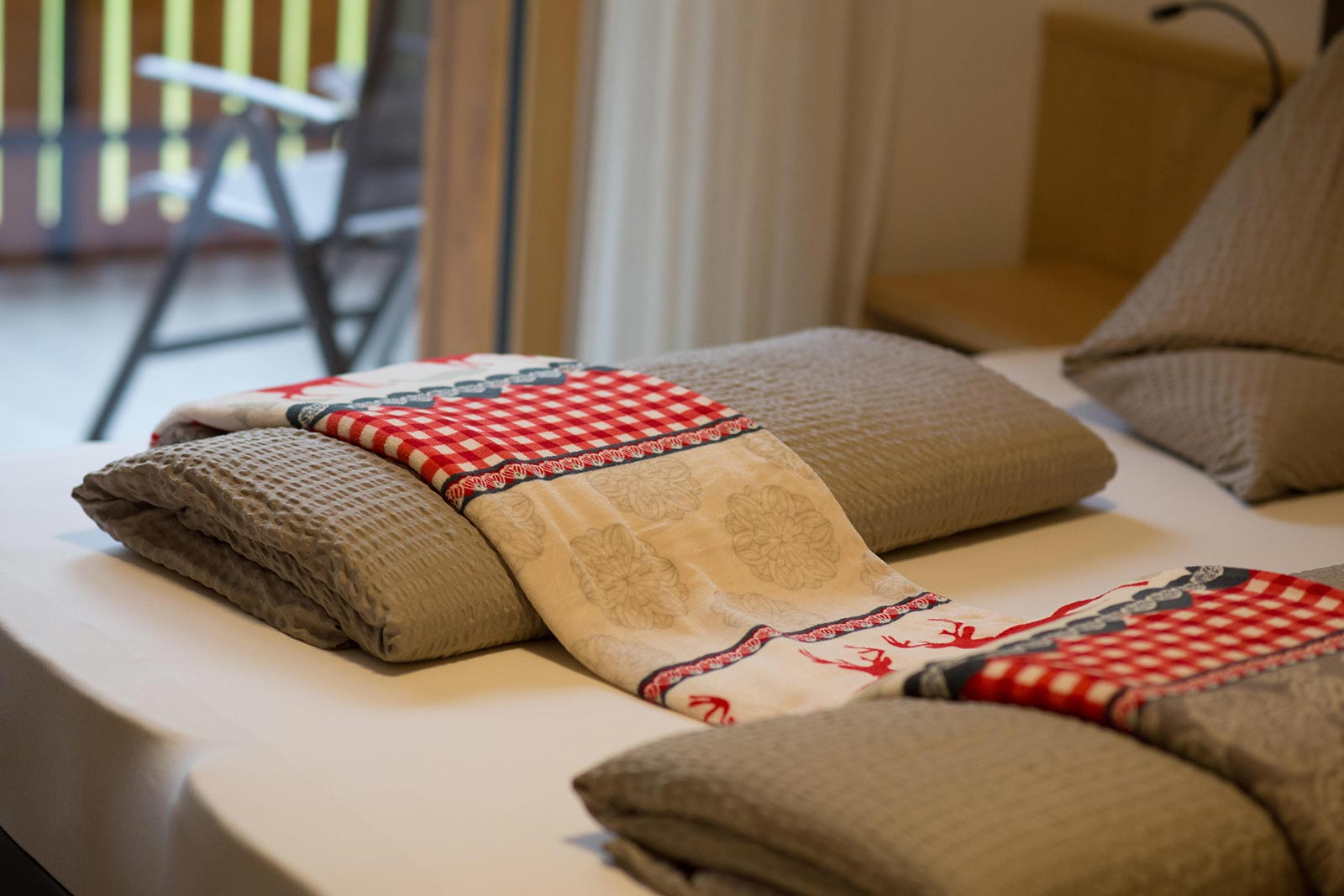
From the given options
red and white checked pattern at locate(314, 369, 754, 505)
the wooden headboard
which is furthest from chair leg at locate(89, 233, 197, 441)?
the wooden headboard

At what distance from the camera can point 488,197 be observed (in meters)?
2.50

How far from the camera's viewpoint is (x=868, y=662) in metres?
1.03

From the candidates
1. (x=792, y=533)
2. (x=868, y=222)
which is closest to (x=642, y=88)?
(x=868, y=222)

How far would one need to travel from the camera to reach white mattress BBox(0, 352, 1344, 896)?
2.63 feet

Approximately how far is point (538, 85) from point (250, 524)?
60.0 inches

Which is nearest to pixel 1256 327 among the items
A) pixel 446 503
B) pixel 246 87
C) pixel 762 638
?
pixel 762 638

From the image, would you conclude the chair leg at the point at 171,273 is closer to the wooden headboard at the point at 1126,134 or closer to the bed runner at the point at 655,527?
the bed runner at the point at 655,527

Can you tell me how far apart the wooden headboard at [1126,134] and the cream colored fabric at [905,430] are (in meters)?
1.38

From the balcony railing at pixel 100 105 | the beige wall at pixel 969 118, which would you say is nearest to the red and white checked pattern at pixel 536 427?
the balcony railing at pixel 100 105

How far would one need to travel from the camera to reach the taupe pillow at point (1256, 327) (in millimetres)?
1570

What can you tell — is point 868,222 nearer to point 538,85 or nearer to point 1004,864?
point 538,85

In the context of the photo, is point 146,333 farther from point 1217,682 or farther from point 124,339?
point 1217,682

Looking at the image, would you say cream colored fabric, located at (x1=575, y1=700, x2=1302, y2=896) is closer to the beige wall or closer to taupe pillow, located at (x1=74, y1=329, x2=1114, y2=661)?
taupe pillow, located at (x1=74, y1=329, x2=1114, y2=661)

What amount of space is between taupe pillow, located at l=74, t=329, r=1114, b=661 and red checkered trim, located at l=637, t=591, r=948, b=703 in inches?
4.5
